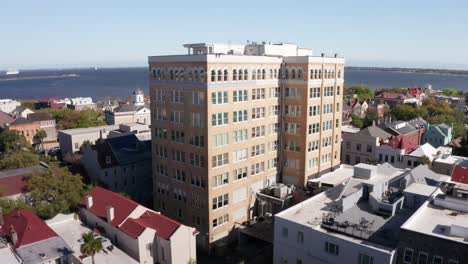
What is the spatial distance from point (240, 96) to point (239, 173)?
10550 millimetres

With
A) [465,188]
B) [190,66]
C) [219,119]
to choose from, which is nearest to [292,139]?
[219,119]

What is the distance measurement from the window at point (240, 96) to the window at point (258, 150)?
7.31 m

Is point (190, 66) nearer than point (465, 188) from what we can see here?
No

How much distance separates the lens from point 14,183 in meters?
58.3

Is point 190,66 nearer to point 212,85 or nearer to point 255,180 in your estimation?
point 212,85

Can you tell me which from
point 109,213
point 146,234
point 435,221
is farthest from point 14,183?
point 435,221

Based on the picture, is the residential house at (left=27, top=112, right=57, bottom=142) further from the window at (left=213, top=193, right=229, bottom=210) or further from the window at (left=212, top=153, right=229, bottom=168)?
the window at (left=212, top=153, right=229, bottom=168)

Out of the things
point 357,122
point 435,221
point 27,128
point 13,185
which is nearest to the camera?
point 435,221

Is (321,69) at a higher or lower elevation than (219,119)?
higher

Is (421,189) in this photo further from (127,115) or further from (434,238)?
(127,115)

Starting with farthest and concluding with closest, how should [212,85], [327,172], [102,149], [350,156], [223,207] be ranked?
[350,156], [102,149], [327,172], [223,207], [212,85]

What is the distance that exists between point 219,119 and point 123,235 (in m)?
17.7

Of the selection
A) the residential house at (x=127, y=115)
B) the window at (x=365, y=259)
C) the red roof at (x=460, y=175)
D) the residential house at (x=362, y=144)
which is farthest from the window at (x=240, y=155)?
the residential house at (x=127, y=115)

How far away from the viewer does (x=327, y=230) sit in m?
36.6
